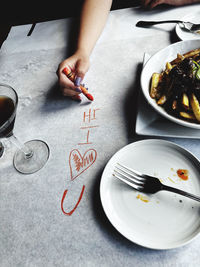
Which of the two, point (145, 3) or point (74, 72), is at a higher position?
point (145, 3)

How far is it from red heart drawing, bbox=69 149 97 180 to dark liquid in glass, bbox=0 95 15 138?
0.20 meters

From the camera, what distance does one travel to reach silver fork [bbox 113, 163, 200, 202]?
52 cm

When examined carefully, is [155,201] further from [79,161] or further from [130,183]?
[79,161]

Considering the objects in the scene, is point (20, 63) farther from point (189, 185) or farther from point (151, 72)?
point (189, 185)

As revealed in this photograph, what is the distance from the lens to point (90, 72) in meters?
0.88

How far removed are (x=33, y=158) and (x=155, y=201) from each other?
1.30 ft


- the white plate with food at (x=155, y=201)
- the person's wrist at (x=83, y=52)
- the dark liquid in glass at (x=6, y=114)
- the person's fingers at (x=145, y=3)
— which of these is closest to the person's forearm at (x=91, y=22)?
the person's wrist at (x=83, y=52)

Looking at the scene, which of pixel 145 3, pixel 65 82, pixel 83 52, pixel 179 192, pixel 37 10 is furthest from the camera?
pixel 37 10

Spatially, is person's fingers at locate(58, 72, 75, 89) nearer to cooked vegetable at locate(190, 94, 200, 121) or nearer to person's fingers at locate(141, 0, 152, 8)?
cooked vegetable at locate(190, 94, 200, 121)

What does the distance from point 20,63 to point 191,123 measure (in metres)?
0.81

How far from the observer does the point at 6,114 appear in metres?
0.57

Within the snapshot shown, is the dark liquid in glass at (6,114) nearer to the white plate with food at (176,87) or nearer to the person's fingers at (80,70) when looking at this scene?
the person's fingers at (80,70)

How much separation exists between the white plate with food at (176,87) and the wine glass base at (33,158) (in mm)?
366

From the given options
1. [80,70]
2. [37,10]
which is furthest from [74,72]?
[37,10]
